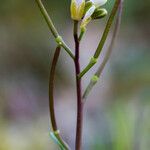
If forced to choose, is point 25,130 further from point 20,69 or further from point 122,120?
point 122,120

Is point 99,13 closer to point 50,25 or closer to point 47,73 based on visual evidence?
point 50,25

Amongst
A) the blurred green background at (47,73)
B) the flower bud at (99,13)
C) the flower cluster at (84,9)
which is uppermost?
the flower cluster at (84,9)

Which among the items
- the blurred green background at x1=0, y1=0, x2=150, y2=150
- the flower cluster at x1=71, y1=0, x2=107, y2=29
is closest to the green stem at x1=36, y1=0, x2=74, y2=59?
the flower cluster at x1=71, y1=0, x2=107, y2=29

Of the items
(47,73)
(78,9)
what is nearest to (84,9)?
(78,9)

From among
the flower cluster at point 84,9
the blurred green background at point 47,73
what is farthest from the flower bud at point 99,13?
the blurred green background at point 47,73

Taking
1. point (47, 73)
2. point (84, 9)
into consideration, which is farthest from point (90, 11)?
point (47, 73)

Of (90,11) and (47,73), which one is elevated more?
(90,11)

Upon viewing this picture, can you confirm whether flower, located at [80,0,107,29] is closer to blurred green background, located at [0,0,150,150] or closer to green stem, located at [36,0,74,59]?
green stem, located at [36,0,74,59]

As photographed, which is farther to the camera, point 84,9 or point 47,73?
point 47,73

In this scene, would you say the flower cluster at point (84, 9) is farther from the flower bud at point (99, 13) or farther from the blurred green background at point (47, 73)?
the blurred green background at point (47, 73)
